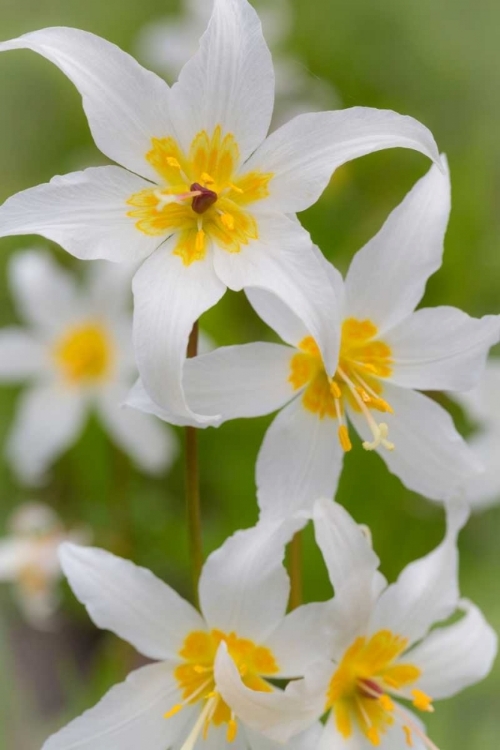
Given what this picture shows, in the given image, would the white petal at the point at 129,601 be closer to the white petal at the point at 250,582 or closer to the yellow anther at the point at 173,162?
the white petal at the point at 250,582

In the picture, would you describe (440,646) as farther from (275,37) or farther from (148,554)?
(275,37)

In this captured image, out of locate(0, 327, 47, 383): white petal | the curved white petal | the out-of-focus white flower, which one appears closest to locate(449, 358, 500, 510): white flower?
the curved white petal

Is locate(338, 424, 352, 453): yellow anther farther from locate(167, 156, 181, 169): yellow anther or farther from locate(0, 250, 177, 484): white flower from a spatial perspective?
locate(0, 250, 177, 484): white flower

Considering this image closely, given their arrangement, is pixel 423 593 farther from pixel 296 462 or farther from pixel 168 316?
pixel 168 316

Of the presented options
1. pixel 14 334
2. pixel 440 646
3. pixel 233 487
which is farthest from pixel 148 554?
pixel 440 646

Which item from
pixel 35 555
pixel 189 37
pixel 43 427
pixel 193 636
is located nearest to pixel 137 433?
pixel 43 427

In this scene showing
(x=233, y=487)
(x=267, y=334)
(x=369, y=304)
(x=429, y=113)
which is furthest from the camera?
(x=429, y=113)

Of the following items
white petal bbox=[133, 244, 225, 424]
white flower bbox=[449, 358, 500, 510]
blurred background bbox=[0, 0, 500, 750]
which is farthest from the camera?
blurred background bbox=[0, 0, 500, 750]
